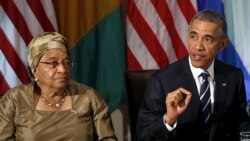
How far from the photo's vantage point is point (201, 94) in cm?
245

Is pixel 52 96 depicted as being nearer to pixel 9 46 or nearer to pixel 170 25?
pixel 9 46

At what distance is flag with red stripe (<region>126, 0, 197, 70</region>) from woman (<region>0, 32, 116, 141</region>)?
1.12m

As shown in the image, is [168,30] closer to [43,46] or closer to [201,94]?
[201,94]

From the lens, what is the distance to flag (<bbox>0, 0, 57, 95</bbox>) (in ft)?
10.6

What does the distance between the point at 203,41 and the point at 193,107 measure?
0.33 m

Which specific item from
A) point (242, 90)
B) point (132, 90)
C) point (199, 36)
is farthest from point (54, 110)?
point (242, 90)

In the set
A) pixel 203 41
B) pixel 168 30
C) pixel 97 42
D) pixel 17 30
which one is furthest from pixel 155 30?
pixel 203 41

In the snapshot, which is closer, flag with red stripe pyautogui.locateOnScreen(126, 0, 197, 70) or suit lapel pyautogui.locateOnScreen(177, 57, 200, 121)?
suit lapel pyautogui.locateOnScreen(177, 57, 200, 121)

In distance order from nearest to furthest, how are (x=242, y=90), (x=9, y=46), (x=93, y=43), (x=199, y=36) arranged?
(x=199, y=36)
(x=242, y=90)
(x=9, y=46)
(x=93, y=43)

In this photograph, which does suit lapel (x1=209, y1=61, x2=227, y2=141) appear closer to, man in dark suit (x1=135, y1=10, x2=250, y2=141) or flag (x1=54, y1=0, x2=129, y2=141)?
man in dark suit (x1=135, y1=10, x2=250, y2=141)

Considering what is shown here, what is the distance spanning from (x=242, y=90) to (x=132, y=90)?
606 millimetres

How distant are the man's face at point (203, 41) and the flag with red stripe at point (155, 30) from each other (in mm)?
1103

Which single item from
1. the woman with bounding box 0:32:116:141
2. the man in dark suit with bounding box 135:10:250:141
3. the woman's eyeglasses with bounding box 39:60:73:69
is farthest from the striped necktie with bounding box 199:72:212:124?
the woman's eyeglasses with bounding box 39:60:73:69

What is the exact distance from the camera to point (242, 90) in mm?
2598
